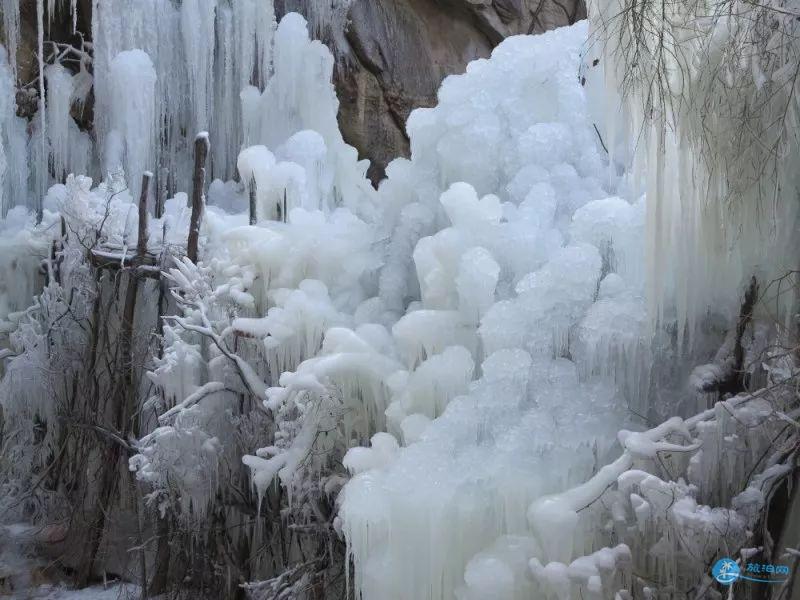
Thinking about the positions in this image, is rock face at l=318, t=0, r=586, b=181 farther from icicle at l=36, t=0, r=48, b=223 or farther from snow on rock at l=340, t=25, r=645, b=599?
snow on rock at l=340, t=25, r=645, b=599

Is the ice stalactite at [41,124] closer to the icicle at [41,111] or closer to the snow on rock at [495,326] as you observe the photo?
the icicle at [41,111]

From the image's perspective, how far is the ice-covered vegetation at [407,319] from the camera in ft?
13.8

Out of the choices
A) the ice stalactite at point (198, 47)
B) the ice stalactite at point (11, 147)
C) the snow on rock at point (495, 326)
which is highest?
the ice stalactite at point (198, 47)

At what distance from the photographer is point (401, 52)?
37.9 ft

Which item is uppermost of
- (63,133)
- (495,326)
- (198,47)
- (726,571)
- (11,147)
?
(198,47)

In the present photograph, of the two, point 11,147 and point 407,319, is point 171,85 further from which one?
point 407,319

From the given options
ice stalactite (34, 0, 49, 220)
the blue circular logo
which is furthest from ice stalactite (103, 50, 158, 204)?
the blue circular logo

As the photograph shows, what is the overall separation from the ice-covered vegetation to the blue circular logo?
0.09 m

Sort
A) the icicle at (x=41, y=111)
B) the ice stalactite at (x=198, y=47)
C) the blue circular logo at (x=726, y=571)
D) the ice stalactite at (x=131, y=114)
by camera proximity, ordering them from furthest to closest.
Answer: the ice stalactite at (x=198, y=47) → the ice stalactite at (x=131, y=114) → the icicle at (x=41, y=111) → the blue circular logo at (x=726, y=571)

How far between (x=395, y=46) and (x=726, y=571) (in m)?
8.80

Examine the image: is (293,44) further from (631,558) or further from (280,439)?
(631,558)

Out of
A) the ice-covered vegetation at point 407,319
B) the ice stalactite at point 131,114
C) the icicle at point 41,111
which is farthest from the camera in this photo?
the ice stalactite at point 131,114

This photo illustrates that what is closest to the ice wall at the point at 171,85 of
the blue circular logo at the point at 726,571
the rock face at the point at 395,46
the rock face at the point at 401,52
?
the rock face at the point at 395,46

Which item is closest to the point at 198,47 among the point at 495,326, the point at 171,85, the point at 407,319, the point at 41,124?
the point at 171,85
